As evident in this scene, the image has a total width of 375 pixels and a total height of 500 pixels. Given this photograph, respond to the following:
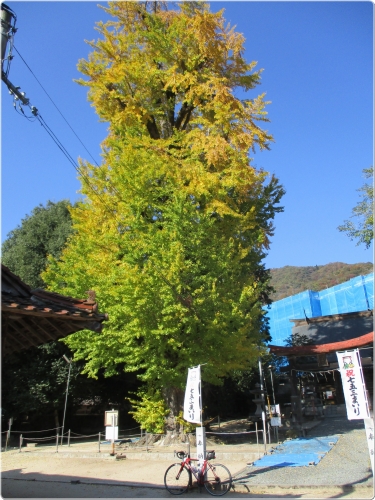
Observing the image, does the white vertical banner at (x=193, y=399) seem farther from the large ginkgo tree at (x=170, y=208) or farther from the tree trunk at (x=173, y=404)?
the tree trunk at (x=173, y=404)

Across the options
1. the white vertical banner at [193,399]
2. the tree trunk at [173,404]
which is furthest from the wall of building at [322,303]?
the white vertical banner at [193,399]

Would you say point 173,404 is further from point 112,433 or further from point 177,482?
point 177,482

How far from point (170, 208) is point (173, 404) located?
7.13m

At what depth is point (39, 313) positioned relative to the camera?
4.80 meters

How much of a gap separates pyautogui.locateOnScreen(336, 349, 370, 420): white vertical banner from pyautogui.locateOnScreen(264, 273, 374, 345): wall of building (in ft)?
91.2

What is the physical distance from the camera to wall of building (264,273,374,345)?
35.6 m

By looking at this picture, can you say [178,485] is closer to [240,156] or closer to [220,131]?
[240,156]

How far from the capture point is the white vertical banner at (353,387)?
7.51 metres

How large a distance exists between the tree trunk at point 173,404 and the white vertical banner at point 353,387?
708 centimetres

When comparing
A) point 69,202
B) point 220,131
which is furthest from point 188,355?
point 69,202

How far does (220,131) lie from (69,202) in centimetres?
1494

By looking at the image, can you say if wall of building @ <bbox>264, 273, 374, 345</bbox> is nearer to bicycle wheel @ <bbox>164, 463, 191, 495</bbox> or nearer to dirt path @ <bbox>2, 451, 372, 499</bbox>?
dirt path @ <bbox>2, 451, 372, 499</bbox>

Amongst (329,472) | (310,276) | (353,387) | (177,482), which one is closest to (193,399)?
(177,482)

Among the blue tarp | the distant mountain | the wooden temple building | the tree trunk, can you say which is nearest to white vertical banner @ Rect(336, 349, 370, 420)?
the blue tarp
